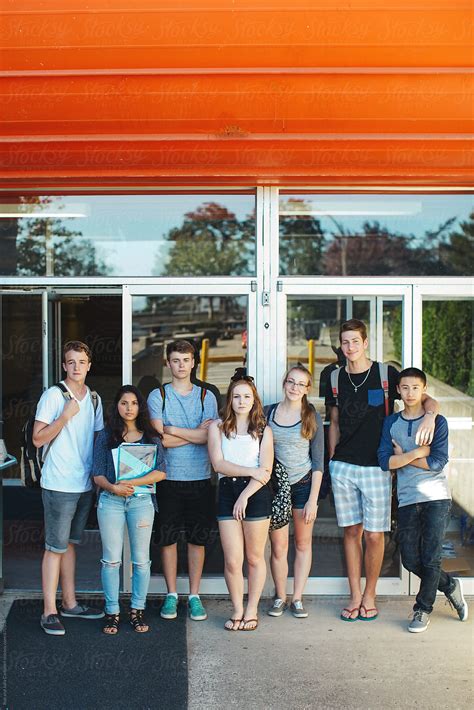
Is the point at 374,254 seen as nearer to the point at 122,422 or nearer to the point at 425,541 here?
the point at 425,541

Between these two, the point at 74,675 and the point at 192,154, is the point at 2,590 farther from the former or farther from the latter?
the point at 192,154

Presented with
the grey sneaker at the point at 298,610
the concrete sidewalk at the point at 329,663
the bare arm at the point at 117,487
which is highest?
the bare arm at the point at 117,487

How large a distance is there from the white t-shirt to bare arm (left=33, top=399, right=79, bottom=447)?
4 centimetres

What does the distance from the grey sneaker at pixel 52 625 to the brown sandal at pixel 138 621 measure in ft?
1.35

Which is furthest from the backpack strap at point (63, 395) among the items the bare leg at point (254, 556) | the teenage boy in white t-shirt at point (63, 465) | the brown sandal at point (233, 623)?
the brown sandal at point (233, 623)

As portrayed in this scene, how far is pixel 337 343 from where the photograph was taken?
600 centimetres

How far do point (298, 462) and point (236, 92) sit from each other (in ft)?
7.41

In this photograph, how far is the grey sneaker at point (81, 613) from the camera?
5.09 meters

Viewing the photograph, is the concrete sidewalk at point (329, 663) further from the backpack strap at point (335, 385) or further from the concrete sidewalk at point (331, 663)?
the backpack strap at point (335, 385)

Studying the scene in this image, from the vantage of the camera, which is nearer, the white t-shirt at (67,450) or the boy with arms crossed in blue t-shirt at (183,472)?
the white t-shirt at (67,450)

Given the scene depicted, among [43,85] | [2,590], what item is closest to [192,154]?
[43,85]

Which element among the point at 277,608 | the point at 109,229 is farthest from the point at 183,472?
the point at 109,229

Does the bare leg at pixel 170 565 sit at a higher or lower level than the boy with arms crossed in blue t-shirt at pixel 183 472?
lower

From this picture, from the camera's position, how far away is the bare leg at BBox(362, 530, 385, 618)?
508 cm
